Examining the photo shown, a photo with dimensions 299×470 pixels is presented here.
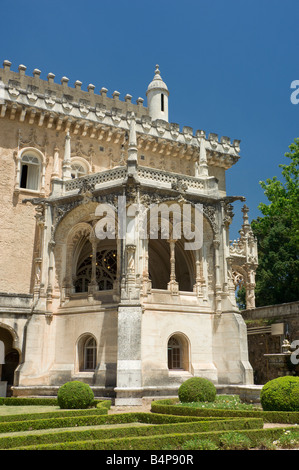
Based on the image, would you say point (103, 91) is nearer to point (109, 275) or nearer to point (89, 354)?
point (109, 275)

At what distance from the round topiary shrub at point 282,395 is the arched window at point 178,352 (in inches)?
283

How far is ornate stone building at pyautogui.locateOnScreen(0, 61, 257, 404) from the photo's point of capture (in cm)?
2230

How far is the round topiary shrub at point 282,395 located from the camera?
51.4ft

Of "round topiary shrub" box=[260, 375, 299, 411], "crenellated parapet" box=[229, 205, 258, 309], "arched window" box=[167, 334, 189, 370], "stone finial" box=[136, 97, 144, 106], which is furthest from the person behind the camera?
"stone finial" box=[136, 97, 144, 106]

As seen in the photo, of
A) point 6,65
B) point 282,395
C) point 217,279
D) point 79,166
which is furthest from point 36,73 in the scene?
point 282,395

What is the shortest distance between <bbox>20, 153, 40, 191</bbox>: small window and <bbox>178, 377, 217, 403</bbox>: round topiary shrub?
17041 millimetres

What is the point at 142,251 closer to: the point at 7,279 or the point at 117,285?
the point at 117,285

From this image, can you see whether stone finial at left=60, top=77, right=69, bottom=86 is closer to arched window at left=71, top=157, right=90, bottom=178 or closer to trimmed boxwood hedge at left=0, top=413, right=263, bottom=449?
arched window at left=71, top=157, right=90, bottom=178

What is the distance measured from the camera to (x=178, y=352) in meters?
23.9

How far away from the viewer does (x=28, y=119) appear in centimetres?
3080

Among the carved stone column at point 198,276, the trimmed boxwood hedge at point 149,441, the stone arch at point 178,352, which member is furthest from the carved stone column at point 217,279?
the trimmed boxwood hedge at point 149,441

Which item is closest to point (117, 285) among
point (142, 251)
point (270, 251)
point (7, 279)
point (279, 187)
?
point (142, 251)

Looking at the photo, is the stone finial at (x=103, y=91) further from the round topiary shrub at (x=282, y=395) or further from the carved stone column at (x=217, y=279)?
the round topiary shrub at (x=282, y=395)

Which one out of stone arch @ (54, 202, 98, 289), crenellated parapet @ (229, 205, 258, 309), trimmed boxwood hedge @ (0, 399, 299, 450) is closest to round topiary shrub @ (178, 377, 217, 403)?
trimmed boxwood hedge @ (0, 399, 299, 450)
